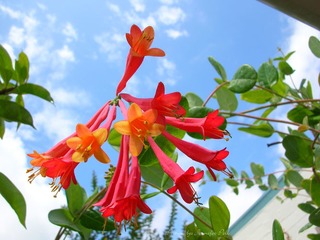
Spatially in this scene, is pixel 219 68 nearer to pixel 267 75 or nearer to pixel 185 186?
pixel 267 75

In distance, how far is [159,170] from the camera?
634mm

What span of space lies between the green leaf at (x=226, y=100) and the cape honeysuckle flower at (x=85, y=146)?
439 mm

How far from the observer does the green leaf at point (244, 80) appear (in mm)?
720

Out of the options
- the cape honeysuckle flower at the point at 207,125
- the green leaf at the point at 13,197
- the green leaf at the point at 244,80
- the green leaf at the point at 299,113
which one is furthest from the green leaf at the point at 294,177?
the green leaf at the point at 13,197

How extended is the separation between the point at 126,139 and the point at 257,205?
202cm

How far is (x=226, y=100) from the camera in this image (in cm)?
82

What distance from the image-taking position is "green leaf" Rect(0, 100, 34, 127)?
53 cm

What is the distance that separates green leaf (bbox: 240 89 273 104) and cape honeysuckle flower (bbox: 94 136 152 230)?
0.51 metres

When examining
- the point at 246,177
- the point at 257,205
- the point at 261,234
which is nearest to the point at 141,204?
the point at 246,177

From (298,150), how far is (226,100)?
0.17 metres

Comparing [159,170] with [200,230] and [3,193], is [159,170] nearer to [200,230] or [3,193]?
[200,230]

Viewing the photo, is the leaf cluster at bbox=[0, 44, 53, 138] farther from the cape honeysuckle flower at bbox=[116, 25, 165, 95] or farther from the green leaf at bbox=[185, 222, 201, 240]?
the green leaf at bbox=[185, 222, 201, 240]

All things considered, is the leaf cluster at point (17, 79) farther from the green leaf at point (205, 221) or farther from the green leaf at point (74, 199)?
the green leaf at point (205, 221)

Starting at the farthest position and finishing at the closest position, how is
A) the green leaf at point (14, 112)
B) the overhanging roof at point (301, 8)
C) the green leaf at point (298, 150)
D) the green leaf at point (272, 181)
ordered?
the green leaf at point (272, 181), the green leaf at point (298, 150), the green leaf at point (14, 112), the overhanging roof at point (301, 8)
